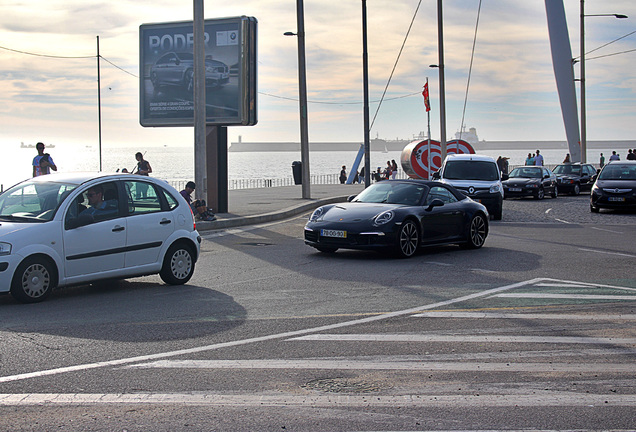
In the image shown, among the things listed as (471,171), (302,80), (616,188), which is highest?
(302,80)

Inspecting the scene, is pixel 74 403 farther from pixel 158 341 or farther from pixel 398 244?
pixel 398 244

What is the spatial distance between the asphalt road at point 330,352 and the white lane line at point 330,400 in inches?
0.5

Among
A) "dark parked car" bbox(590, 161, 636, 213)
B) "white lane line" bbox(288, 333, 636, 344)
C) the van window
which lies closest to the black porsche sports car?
"white lane line" bbox(288, 333, 636, 344)

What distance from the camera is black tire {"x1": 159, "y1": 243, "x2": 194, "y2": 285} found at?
9852 mm

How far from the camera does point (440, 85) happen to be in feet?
121

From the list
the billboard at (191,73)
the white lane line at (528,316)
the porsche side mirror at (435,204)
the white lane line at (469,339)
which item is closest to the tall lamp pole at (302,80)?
the billboard at (191,73)

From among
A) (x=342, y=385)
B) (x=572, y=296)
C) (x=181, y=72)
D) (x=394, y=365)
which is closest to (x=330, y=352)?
(x=394, y=365)

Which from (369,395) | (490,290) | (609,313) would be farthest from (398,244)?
(369,395)

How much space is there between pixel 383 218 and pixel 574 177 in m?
27.5

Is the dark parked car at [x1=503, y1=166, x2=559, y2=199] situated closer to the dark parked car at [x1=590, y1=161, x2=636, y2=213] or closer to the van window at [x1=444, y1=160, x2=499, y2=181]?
the dark parked car at [x1=590, y1=161, x2=636, y2=213]

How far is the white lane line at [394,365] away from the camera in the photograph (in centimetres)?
579

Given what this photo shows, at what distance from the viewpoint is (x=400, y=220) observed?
41.8 ft

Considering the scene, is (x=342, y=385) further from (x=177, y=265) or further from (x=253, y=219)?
(x=253, y=219)

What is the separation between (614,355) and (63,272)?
5.89 metres
